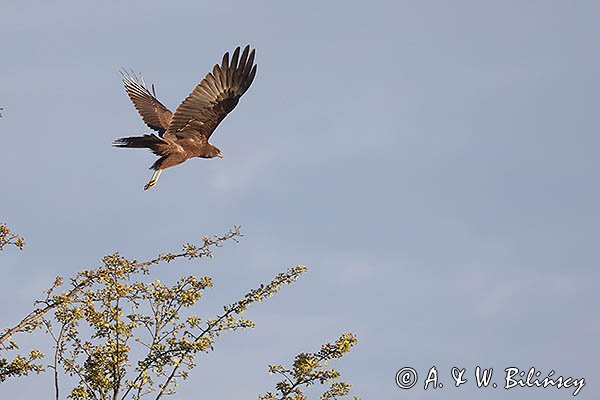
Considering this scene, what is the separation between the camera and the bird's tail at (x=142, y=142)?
41.3 feet

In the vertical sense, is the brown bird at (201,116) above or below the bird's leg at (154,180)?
above

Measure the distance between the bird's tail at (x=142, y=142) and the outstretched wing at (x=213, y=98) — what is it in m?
0.53

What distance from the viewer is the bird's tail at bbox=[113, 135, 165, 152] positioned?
495 inches

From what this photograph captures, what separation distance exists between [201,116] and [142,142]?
4.08ft

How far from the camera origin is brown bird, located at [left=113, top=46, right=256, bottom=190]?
13.2m

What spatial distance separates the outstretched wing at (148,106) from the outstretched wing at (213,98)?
88 centimetres

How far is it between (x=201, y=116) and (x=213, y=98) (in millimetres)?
404

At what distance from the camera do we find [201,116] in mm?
13836

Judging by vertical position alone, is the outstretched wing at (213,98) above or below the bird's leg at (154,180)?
above

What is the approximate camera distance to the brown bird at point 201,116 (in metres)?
13.2

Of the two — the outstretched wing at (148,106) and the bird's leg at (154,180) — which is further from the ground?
the outstretched wing at (148,106)

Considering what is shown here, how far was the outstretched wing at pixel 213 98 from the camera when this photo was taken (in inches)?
527

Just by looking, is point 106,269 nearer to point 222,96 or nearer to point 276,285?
point 276,285

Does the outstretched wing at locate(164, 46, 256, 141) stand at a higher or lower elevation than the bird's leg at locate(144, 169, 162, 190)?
higher
